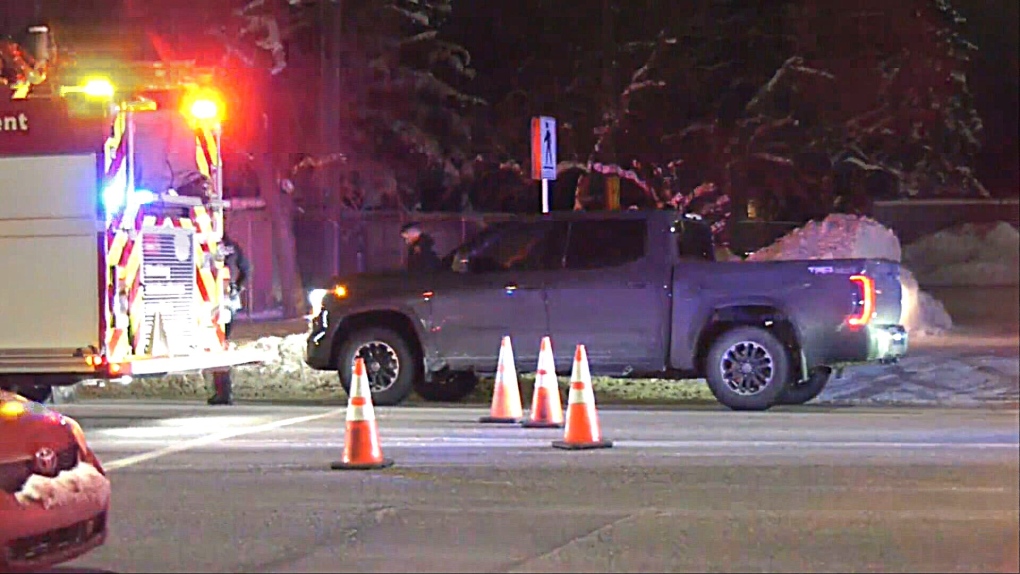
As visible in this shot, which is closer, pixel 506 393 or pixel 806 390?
pixel 506 393

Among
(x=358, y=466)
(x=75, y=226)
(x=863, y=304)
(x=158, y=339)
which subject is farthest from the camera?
(x=863, y=304)

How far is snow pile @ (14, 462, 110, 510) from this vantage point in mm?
7105

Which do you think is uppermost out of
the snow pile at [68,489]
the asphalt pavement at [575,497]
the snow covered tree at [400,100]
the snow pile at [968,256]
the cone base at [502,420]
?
Result: the snow covered tree at [400,100]

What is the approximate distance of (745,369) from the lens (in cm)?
1485

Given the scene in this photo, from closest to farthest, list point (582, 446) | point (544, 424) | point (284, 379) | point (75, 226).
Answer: point (582, 446), point (75, 226), point (544, 424), point (284, 379)

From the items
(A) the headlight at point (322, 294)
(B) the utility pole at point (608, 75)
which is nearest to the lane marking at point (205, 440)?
(A) the headlight at point (322, 294)

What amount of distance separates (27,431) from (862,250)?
1745 centimetres

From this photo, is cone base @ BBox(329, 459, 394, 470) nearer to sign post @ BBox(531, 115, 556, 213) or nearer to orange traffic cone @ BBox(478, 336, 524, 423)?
orange traffic cone @ BBox(478, 336, 524, 423)

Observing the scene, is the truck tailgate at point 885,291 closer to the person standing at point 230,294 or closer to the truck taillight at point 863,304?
the truck taillight at point 863,304

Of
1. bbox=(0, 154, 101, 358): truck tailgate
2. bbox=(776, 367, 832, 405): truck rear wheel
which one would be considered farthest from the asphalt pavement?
bbox=(776, 367, 832, 405): truck rear wheel

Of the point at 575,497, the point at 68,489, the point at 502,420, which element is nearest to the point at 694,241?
the point at 502,420

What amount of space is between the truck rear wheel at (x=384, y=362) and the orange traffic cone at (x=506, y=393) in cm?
184

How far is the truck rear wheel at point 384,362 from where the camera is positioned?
15.7 m

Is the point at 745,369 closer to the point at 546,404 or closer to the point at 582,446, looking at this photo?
the point at 546,404
